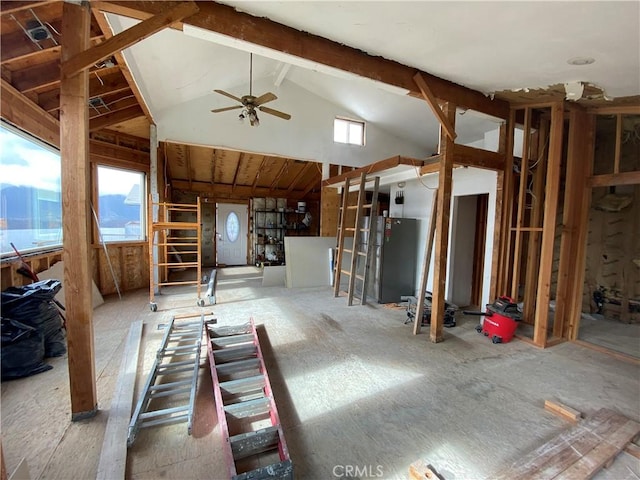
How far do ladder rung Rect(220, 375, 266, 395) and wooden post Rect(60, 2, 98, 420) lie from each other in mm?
890

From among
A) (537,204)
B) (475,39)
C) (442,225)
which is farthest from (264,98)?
(537,204)

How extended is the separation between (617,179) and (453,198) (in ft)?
6.44

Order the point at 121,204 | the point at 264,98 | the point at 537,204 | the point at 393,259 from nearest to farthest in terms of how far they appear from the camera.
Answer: the point at 537,204 → the point at 264,98 → the point at 393,259 → the point at 121,204

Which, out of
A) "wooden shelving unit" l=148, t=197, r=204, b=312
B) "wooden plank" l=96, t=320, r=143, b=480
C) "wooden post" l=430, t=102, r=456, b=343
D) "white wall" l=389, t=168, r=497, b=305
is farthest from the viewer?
"wooden shelving unit" l=148, t=197, r=204, b=312

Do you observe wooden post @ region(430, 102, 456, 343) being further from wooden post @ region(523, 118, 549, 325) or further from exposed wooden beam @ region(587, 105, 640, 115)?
exposed wooden beam @ region(587, 105, 640, 115)

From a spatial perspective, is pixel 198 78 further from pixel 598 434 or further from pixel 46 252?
pixel 598 434

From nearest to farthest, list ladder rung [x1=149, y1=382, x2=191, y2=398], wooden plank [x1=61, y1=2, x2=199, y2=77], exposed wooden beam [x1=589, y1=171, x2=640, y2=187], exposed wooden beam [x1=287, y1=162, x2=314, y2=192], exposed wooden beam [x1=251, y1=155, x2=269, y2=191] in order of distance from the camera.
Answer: wooden plank [x1=61, y1=2, x2=199, y2=77] < ladder rung [x1=149, y1=382, x2=191, y2=398] < exposed wooden beam [x1=589, y1=171, x2=640, y2=187] < exposed wooden beam [x1=251, y1=155, x2=269, y2=191] < exposed wooden beam [x1=287, y1=162, x2=314, y2=192]

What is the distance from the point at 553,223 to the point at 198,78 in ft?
18.3

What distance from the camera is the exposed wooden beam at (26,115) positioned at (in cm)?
268

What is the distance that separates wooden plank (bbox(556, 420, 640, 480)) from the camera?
1537 millimetres

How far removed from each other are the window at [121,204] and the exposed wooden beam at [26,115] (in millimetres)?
1493

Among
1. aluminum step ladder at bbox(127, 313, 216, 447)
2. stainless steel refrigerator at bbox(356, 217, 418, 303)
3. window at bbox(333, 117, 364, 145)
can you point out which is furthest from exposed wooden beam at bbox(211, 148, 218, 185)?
aluminum step ladder at bbox(127, 313, 216, 447)

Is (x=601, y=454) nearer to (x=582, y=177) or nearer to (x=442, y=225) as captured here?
(x=442, y=225)

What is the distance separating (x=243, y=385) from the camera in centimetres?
225
